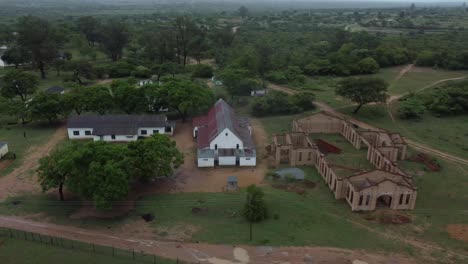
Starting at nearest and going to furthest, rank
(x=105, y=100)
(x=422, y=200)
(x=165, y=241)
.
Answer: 1. (x=165, y=241)
2. (x=422, y=200)
3. (x=105, y=100)

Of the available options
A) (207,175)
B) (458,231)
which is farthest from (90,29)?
(458,231)

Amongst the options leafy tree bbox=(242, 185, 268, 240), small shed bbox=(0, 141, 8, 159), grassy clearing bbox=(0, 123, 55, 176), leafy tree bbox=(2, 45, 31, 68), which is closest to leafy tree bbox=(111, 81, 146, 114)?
grassy clearing bbox=(0, 123, 55, 176)

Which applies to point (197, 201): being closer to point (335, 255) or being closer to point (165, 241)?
point (165, 241)

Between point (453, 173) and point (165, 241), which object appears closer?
point (165, 241)

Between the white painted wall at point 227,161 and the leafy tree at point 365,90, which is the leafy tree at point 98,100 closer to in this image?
the white painted wall at point 227,161

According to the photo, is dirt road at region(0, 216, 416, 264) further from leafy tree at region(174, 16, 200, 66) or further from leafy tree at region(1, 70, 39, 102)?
leafy tree at region(174, 16, 200, 66)

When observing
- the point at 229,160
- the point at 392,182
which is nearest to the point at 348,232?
the point at 392,182

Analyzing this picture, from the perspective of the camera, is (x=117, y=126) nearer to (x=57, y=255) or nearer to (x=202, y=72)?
(x=57, y=255)

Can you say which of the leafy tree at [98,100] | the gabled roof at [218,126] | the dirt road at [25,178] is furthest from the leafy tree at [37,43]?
the gabled roof at [218,126]
